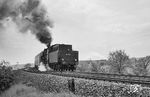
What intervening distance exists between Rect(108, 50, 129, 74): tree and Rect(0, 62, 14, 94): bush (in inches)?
667

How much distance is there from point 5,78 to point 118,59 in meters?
19.2

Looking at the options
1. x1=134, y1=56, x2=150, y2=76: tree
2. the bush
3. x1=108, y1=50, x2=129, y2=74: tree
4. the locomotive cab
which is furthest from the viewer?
x1=108, y1=50, x2=129, y2=74: tree

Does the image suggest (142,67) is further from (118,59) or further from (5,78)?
(5,78)

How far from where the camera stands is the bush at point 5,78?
29.8m

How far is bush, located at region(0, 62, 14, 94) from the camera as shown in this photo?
29797 mm

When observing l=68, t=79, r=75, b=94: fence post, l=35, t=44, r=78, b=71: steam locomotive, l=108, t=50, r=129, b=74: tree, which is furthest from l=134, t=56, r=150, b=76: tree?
l=68, t=79, r=75, b=94: fence post

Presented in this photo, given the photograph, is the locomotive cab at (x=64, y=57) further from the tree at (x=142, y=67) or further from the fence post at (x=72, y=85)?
the fence post at (x=72, y=85)

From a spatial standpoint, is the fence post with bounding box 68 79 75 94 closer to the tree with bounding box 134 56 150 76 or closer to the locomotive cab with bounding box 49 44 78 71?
the locomotive cab with bounding box 49 44 78 71

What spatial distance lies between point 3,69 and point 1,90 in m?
4.67

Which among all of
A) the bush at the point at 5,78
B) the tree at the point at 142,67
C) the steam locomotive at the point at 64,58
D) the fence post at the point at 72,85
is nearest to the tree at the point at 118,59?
the tree at the point at 142,67

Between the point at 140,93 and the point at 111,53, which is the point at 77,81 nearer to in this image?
the point at 140,93

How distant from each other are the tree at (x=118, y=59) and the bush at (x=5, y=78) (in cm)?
1695

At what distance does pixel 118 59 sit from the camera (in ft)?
129

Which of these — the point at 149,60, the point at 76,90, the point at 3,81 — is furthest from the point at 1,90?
the point at 149,60
